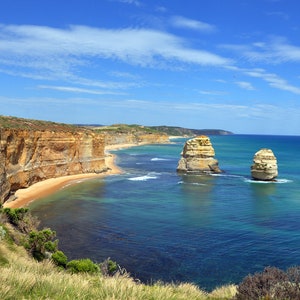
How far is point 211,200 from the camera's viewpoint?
1781 inches

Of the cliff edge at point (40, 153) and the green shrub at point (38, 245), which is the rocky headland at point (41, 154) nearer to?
the cliff edge at point (40, 153)

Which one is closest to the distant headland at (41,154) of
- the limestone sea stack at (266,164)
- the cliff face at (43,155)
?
the cliff face at (43,155)

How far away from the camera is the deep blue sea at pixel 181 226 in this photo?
2367 cm

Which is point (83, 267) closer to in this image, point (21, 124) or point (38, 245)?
point (38, 245)

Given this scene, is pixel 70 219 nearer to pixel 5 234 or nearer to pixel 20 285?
pixel 5 234

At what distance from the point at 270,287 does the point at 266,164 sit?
53.2 meters

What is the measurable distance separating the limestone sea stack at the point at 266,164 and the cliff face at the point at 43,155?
26934 millimetres

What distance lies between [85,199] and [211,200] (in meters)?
14.9

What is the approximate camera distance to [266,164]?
6031cm

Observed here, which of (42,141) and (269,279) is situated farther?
(42,141)

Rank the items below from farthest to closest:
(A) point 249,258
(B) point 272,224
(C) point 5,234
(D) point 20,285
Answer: (B) point 272,224
(A) point 249,258
(C) point 5,234
(D) point 20,285

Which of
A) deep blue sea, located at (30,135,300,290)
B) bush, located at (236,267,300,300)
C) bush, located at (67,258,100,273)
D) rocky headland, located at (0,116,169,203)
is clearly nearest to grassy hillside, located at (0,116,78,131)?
rocky headland, located at (0,116,169,203)

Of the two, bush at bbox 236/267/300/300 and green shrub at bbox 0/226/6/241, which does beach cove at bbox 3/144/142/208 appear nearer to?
green shrub at bbox 0/226/6/241

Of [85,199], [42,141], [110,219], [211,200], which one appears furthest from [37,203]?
[211,200]
